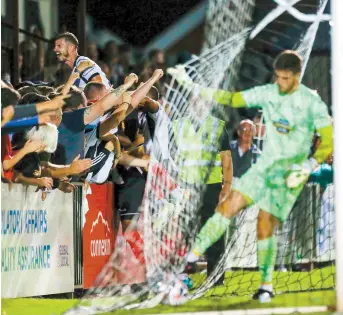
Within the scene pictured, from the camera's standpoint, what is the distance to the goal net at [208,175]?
258 inches

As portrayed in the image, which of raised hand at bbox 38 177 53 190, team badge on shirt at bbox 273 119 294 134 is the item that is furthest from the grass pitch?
team badge on shirt at bbox 273 119 294 134

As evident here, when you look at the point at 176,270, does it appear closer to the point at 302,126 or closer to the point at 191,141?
the point at 191,141

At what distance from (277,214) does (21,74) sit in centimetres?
187

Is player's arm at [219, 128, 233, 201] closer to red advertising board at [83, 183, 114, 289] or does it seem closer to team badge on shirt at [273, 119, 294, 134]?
team badge on shirt at [273, 119, 294, 134]

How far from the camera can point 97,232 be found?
6.63 metres

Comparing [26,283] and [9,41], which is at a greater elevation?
[9,41]

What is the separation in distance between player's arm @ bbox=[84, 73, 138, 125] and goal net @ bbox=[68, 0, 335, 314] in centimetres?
25

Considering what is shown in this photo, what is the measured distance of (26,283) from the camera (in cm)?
632

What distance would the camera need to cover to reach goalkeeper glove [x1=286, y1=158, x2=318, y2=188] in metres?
6.74

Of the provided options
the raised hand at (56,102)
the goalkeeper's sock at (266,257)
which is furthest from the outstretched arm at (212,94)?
the goalkeeper's sock at (266,257)

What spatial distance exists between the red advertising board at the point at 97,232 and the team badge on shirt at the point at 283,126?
113 cm

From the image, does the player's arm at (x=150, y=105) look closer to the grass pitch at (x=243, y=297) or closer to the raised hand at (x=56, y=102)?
the raised hand at (x=56, y=102)

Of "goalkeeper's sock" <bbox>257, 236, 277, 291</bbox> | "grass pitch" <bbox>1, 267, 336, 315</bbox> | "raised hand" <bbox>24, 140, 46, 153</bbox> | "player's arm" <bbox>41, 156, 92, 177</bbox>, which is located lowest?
"grass pitch" <bbox>1, 267, 336, 315</bbox>

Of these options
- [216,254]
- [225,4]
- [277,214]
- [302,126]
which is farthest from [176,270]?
[225,4]
